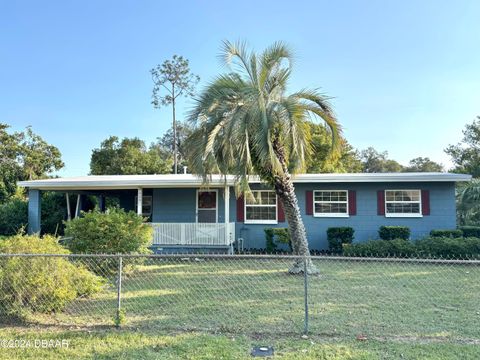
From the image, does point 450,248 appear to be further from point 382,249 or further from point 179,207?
point 179,207

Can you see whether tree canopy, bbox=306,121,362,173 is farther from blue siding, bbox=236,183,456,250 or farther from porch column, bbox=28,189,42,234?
porch column, bbox=28,189,42,234

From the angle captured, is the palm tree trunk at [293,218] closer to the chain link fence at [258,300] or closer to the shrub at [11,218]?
the chain link fence at [258,300]

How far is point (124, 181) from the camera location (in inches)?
528

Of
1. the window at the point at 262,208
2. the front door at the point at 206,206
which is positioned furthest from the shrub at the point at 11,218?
the window at the point at 262,208

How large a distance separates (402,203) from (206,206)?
7.87 meters

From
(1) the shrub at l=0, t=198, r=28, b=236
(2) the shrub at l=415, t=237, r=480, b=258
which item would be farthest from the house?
(1) the shrub at l=0, t=198, r=28, b=236

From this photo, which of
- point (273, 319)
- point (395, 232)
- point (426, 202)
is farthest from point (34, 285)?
point (426, 202)

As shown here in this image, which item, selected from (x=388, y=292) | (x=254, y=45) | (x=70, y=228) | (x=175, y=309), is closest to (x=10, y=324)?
(x=175, y=309)

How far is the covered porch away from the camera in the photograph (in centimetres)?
1262

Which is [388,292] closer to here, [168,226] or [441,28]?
[168,226]

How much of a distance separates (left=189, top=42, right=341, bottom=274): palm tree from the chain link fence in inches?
69.0

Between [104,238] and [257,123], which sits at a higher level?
[257,123]

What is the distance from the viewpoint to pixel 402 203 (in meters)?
13.2

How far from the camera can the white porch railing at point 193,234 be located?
12.5 m
